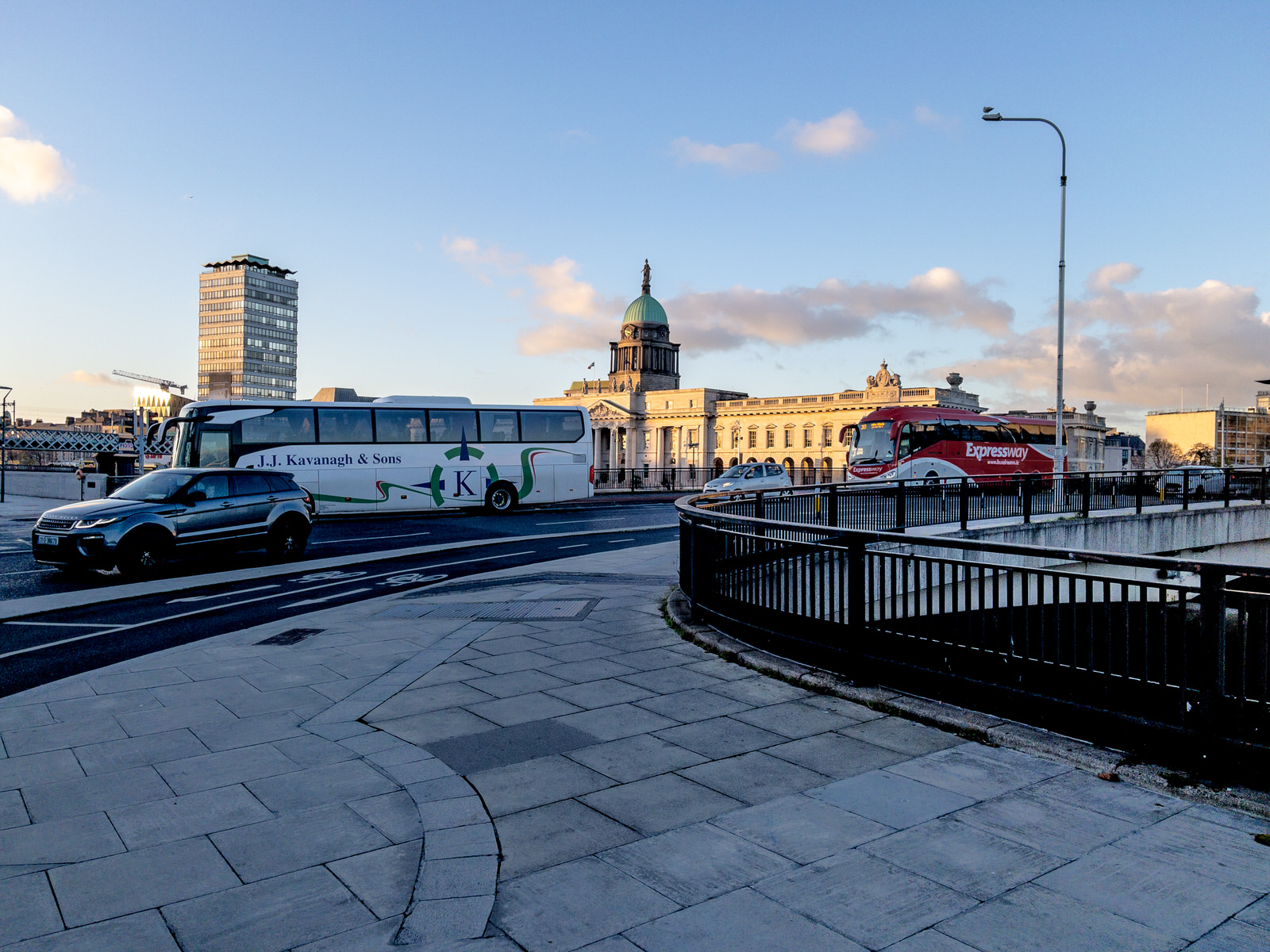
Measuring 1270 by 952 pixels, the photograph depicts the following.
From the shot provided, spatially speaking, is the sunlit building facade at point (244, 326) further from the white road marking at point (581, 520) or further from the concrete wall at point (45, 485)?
the white road marking at point (581, 520)

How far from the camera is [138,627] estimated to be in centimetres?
936

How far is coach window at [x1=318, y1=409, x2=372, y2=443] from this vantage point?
24109mm

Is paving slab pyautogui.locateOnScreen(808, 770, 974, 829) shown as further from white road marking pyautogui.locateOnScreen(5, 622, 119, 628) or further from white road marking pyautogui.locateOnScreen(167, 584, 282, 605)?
white road marking pyautogui.locateOnScreen(167, 584, 282, 605)

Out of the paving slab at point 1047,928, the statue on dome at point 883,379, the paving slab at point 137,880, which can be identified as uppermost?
the statue on dome at point 883,379

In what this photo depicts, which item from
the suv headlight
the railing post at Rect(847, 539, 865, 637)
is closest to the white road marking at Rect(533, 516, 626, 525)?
the suv headlight

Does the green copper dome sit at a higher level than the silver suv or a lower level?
higher

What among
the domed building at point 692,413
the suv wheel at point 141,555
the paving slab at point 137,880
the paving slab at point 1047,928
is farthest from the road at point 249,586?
the domed building at point 692,413

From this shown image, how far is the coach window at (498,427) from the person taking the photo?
26.6 m

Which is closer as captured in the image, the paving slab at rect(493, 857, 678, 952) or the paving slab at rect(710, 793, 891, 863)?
the paving slab at rect(493, 857, 678, 952)

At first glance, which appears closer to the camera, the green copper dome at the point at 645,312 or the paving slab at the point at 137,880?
the paving slab at the point at 137,880

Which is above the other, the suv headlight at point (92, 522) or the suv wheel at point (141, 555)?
the suv headlight at point (92, 522)

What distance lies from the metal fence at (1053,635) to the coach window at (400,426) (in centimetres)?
1917

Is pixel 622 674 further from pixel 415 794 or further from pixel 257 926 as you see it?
pixel 257 926

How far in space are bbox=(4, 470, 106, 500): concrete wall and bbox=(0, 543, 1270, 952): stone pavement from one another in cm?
3047
